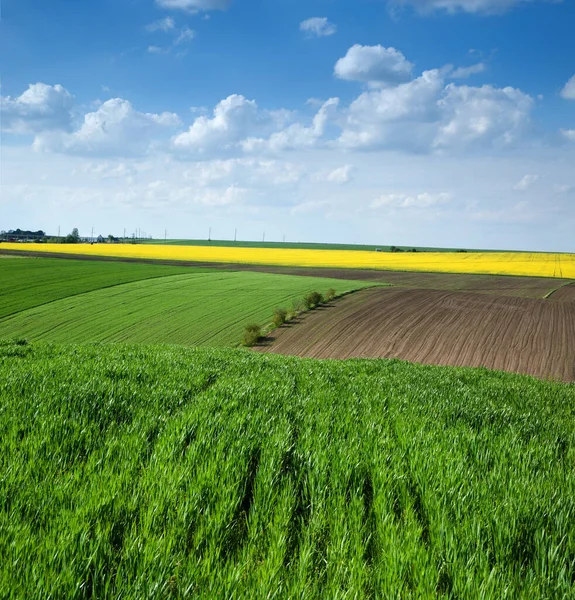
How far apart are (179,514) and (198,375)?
6.02 meters

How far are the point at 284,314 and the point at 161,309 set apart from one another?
11155 mm

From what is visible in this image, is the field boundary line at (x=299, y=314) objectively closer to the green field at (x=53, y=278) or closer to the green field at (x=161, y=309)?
the green field at (x=161, y=309)

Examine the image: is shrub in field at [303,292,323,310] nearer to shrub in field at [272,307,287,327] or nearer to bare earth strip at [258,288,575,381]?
bare earth strip at [258,288,575,381]

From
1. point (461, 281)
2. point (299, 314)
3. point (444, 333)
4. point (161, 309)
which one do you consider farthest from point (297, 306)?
point (461, 281)

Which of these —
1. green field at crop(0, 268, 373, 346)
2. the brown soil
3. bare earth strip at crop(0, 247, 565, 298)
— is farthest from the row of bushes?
the brown soil

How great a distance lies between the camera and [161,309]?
41.1 meters

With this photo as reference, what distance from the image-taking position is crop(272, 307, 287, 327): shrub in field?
1479 inches

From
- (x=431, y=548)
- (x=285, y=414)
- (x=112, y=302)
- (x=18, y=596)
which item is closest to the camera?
(x=18, y=596)

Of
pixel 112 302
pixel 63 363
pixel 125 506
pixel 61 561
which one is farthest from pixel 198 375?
pixel 112 302

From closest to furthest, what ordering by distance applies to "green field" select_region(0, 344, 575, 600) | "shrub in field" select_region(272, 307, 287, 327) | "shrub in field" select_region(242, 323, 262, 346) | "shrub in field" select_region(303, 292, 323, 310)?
1. "green field" select_region(0, 344, 575, 600)
2. "shrub in field" select_region(242, 323, 262, 346)
3. "shrub in field" select_region(272, 307, 287, 327)
4. "shrub in field" select_region(303, 292, 323, 310)

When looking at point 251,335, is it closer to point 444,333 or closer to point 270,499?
point 444,333

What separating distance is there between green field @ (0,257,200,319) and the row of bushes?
833 inches

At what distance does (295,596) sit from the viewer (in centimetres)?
296

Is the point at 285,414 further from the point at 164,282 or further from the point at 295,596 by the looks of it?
the point at 164,282
